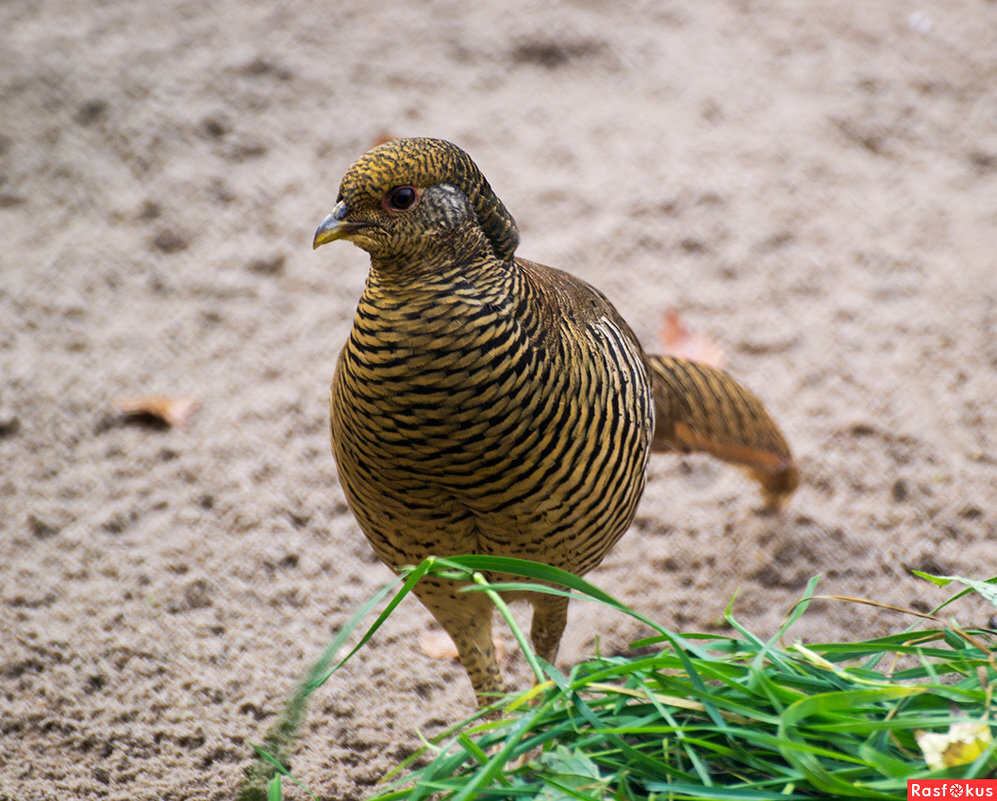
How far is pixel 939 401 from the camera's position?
375cm

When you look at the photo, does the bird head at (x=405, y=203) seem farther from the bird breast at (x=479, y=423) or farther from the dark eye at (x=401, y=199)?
the bird breast at (x=479, y=423)

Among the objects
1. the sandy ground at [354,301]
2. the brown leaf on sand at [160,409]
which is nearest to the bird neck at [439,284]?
the sandy ground at [354,301]

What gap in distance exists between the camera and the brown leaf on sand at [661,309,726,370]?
3910 millimetres

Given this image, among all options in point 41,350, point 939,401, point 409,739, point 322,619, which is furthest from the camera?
point 41,350

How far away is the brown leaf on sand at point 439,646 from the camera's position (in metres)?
3.04

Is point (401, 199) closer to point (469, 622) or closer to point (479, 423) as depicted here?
point (479, 423)

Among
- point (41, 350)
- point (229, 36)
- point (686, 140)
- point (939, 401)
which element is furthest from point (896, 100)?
point (41, 350)

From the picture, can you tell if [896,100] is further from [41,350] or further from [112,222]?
[41,350]

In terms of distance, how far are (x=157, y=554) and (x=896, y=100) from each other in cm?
425

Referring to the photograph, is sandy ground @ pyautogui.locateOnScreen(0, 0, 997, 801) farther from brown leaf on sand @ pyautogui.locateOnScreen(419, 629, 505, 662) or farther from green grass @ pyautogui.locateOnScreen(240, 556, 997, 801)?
green grass @ pyautogui.locateOnScreen(240, 556, 997, 801)

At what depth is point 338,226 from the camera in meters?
1.97

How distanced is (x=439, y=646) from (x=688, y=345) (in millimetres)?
1644

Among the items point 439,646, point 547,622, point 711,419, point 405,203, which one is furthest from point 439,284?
point 439,646

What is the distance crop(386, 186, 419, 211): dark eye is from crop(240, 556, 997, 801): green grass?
72cm
